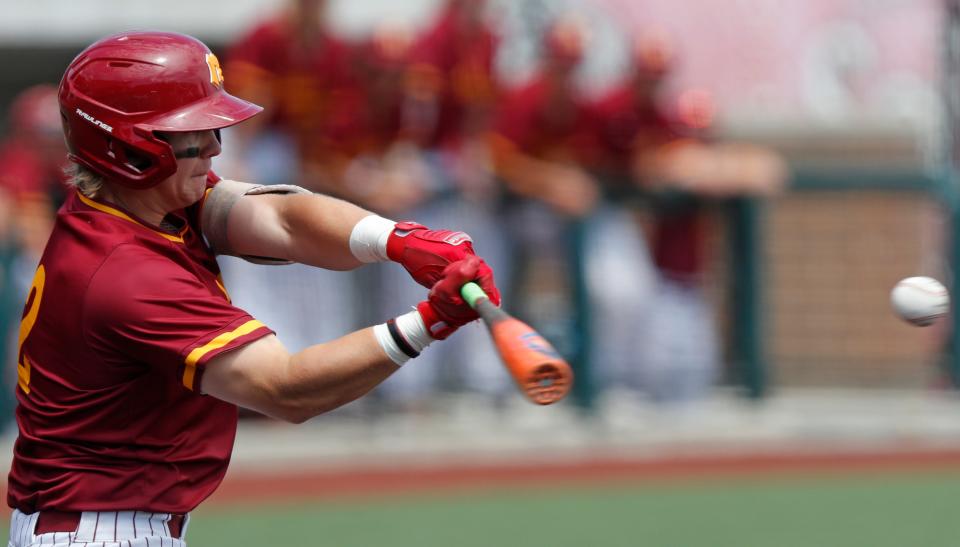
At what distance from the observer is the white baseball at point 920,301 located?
3.64 m

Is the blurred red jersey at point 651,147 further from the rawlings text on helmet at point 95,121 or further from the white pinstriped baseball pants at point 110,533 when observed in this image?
the white pinstriped baseball pants at point 110,533

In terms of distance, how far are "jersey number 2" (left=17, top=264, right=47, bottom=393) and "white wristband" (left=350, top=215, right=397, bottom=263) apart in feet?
2.14

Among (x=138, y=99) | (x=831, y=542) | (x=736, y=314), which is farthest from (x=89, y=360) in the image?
(x=736, y=314)

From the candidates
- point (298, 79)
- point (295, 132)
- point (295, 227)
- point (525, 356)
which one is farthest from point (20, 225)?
point (525, 356)

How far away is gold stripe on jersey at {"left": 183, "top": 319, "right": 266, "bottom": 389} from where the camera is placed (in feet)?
9.30

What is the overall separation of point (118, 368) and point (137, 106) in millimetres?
525

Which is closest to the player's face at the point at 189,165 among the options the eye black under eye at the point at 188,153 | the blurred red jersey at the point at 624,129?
the eye black under eye at the point at 188,153

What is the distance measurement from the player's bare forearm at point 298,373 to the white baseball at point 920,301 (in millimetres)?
1466

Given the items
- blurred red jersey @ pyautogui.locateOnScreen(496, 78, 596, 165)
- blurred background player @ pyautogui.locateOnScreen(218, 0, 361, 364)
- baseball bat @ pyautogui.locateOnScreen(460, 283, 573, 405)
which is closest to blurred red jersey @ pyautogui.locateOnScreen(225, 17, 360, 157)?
blurred background player @ pyautogui.locateOnScreen(218, 0, 361, 364)

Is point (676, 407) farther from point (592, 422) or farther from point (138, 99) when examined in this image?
point (138, 99)

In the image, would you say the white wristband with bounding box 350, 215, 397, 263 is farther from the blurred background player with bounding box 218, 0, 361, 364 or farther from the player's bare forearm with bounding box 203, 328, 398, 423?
the blurred background player with bounding box 218, 0, 361, 364

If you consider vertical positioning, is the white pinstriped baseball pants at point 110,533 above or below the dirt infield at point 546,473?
above

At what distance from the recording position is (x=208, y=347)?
2.84 metres

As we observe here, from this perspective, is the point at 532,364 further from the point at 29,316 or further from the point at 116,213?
the point at 29,316
